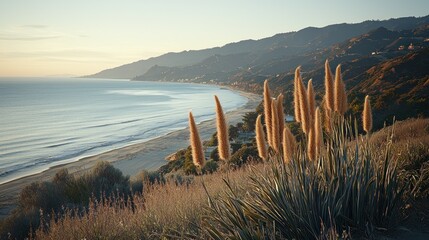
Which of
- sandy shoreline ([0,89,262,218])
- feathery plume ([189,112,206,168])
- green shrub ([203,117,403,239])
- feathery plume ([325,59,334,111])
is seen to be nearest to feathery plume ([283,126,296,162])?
green shrub ([203,117,403,239])

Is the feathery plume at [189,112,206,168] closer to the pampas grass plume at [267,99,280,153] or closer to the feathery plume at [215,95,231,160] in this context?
the feathery plume at [215,95,231,160]

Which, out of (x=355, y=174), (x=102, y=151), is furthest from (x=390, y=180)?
(x=102, y=151)

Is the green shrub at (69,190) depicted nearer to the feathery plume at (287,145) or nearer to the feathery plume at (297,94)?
the feathery plume at (297,94)

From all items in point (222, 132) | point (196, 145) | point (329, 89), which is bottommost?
point (196, 145)

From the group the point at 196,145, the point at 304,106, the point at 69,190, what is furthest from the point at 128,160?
the point at 304,106

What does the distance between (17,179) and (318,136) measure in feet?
68.9

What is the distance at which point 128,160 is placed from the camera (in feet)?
84.5

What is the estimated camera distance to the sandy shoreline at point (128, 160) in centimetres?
1788

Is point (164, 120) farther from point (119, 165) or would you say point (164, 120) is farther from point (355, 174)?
point (355, 174)

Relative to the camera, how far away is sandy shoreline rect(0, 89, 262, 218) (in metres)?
17.9

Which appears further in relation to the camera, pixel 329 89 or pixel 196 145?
pixel 329 89

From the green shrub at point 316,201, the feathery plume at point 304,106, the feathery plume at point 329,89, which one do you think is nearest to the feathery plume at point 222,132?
the green shrub at point 316,201

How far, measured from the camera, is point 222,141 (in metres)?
3.97

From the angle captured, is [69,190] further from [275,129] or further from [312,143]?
[312,143]
